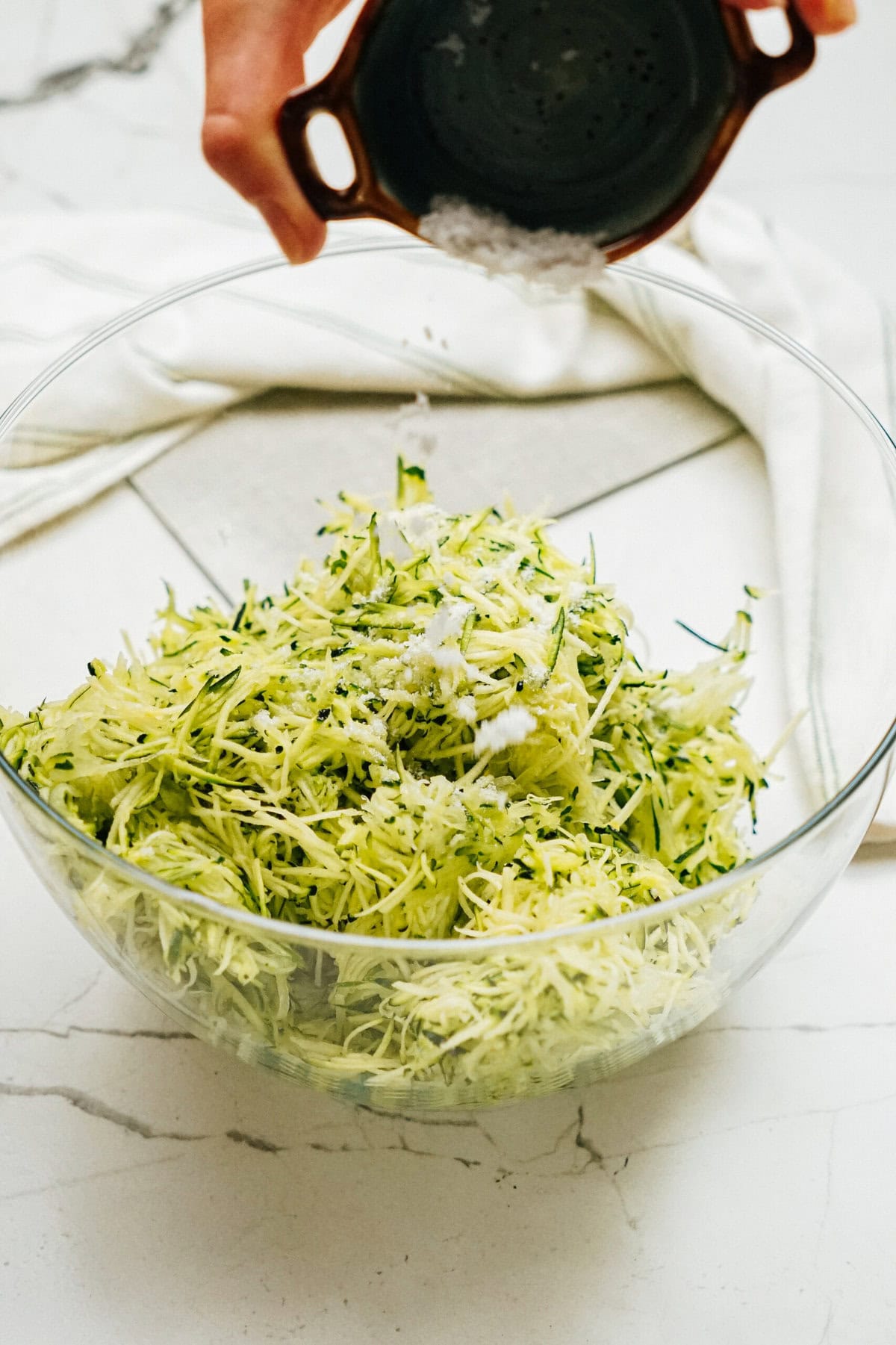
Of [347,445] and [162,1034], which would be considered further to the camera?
[347,445]

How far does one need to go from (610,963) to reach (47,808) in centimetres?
38

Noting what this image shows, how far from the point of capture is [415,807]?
3.28ft

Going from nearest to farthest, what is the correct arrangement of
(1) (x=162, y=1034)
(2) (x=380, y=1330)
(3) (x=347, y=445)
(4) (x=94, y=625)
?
(2) (x=380, y=1330) → (1) (x=162, y=1034) → (4) (x=94, y=625) → (3) (x=347, y=445)

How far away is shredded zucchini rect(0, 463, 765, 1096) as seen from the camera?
0.91 meters

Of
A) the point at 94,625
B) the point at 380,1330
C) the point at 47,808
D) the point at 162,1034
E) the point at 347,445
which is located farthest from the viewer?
the point at 347,445

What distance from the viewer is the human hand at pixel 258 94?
105 centimetres

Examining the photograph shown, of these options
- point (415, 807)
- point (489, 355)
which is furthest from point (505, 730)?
point (489, 355)

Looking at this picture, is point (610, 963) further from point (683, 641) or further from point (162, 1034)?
point (683, 641)

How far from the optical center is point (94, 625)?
4.36 feet

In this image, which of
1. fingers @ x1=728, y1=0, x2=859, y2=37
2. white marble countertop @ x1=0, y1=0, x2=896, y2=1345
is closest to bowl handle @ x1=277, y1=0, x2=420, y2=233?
fingers @ x1=728, y1=0, x2=859, y2=37

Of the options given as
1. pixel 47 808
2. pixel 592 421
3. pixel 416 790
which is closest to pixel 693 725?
pixel 416 790

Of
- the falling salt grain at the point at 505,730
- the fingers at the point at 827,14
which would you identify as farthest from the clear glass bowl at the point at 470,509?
the fingers at the point at 827,14

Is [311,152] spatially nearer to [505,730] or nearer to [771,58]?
[771,58]

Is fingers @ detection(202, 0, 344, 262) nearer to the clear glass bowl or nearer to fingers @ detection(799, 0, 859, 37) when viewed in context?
the clear glass bowl
